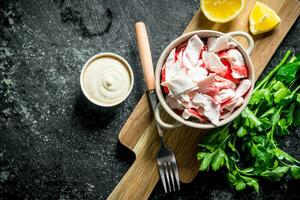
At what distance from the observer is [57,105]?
1553mm

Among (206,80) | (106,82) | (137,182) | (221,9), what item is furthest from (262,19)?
(137,182)

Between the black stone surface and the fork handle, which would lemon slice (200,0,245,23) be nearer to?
the black stone surface

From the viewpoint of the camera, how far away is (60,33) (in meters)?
1.55

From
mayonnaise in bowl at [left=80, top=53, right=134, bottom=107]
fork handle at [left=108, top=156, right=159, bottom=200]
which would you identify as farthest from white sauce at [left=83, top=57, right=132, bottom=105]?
fork handle at [left=108, top=156, right=159, bottom=200]

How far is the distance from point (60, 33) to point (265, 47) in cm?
74

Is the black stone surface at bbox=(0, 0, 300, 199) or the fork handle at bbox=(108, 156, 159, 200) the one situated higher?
the black stone surface at bbox=(0, 0, 300, 199)

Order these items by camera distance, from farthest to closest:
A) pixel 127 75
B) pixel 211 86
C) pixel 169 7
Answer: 1. pixel 169 7
2. pixel 127 75
3. pixel 211 86

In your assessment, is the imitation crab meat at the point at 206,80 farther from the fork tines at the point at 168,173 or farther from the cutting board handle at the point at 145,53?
the fork tines at the point at 168,173

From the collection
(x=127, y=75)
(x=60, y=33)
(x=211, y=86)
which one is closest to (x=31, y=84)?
(x=60, y=33)

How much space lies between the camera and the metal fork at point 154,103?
4.63 ft

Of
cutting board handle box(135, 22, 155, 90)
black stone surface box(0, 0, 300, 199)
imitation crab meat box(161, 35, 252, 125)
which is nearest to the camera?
imitation crab meat box(161, 35, 252, 125)

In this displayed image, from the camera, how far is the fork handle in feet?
4.83

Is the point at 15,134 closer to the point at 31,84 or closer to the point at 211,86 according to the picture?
the point at 31,84

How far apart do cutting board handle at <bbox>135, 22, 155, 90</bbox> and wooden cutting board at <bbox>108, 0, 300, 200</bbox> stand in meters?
0.09
